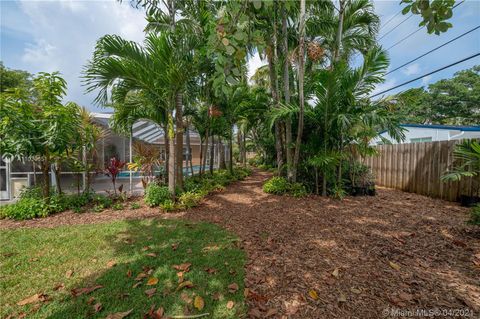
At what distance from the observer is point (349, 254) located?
113 inches

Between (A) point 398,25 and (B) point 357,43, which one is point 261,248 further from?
(A) point 398,25

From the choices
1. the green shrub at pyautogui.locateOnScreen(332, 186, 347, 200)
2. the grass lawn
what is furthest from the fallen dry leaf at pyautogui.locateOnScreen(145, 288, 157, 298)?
the green shrub at pyautogui.locateOnScreen(332, 186, 347, 200)

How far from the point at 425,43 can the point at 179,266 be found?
44.5 feet

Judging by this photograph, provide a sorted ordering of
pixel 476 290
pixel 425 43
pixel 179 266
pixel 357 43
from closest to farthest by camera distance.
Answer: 1. pixel 476 290
2. pixel 179 266
3. pixel 357 43
4. pixel 425 43

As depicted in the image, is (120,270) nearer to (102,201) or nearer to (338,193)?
(102,201)

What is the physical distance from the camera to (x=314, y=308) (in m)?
1.96

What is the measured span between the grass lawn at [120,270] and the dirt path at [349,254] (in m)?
0.34

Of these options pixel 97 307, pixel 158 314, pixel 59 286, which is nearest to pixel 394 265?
pixel 158 314

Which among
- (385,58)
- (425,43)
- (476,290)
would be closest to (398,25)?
(425,43)

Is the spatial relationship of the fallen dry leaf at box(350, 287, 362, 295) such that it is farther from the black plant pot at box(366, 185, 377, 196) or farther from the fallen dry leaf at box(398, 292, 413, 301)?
the black plant pot at box(366, 185, 377, 196)

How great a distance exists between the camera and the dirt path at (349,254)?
1995mm

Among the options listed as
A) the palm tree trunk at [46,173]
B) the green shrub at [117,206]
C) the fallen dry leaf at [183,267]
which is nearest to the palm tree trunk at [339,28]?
the fallen dry leaf at [183,267]

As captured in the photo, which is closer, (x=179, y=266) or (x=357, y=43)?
(x=179, y=266)

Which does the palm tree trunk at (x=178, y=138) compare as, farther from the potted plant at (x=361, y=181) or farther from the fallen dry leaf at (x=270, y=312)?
the potted plant at (x=361, y=181)
